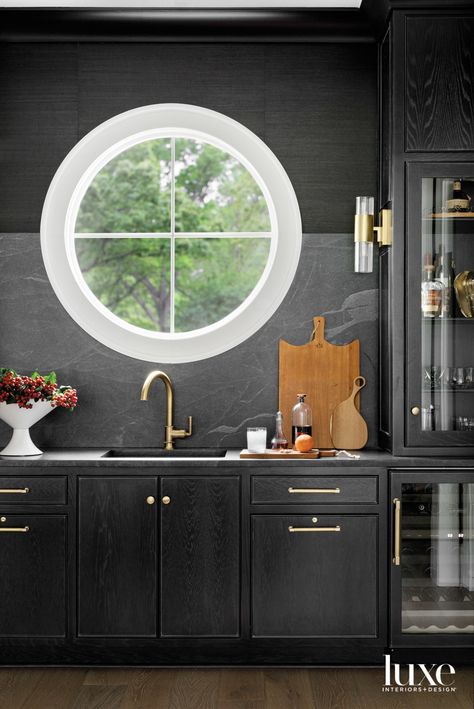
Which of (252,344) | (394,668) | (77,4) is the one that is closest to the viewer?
(394,668)

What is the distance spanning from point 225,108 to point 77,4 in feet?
2.74

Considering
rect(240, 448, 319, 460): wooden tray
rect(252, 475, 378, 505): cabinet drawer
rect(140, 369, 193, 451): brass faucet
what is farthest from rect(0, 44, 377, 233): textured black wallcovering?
rect(252, 475, 378, 505): cabinet drawer

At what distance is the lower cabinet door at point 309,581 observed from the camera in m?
3.10

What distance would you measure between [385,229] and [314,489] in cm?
124

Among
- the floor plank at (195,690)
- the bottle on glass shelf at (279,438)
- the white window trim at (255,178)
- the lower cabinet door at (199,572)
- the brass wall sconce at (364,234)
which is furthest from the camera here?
the white window trim at (255,178)

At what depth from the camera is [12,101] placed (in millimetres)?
3609

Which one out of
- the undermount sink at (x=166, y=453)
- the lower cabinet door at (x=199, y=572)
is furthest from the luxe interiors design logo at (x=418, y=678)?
the undermount sink at (x=166, y=453)

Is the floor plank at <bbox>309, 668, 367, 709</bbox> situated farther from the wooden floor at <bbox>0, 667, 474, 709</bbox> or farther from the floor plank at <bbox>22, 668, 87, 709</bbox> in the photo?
the floor plank at <bbox>22, 668, 87, 709</bbox>

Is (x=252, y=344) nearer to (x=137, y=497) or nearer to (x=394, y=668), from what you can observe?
(x=137, y=497)

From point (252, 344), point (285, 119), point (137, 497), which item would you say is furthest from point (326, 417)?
point (285, 119)

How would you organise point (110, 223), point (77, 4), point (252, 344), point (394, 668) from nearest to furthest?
point (394, 668) → point (77, 4) → point (252, 344) → point (110, 223)

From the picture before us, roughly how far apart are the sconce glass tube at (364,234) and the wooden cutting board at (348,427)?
2.03 ft

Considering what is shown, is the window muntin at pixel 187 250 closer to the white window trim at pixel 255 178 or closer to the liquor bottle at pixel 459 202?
the white window trim at pixel 255 178

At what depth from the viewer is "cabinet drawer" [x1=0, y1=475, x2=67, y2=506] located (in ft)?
10.2
